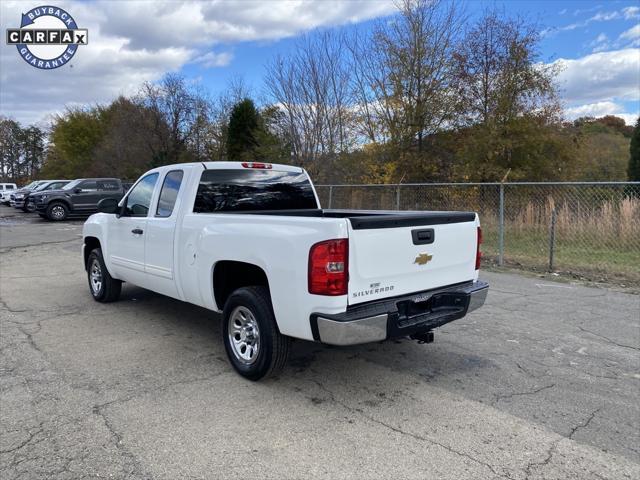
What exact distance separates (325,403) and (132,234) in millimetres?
3374

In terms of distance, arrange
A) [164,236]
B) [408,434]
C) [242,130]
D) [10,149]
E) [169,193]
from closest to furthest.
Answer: [408,434] < [164,236] < [169,193] < [242,130] < [10,149]

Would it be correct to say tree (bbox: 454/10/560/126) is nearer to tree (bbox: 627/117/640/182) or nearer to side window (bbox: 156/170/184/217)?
tree (bbox: 627/117/640/182)

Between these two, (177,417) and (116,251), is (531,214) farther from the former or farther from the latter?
Result: (177,417)

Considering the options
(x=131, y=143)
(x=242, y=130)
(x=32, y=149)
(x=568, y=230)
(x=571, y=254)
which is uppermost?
(x=32, y=149)

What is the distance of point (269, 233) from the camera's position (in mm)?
3764

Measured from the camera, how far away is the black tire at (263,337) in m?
3.84

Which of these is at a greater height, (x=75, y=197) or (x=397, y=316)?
(x=75, y=197)

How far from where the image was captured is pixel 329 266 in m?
3.38

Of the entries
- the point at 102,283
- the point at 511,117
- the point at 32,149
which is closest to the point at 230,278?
the point at 102,283

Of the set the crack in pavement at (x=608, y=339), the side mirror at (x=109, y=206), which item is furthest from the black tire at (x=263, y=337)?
the crack in pavement at (x=608, y=339)

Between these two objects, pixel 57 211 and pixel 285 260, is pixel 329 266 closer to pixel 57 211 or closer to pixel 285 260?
pixel 285 260

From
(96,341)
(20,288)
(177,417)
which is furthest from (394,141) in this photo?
(177,417)

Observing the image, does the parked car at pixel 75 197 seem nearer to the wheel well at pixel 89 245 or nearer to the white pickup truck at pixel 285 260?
the wheel well at pixel 89 245

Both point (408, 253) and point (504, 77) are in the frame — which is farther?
point (504, 77)
